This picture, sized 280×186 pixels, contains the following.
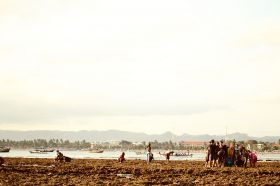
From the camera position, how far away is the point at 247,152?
3388cm

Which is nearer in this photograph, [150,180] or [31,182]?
[31,182]

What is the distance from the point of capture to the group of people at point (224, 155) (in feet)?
104

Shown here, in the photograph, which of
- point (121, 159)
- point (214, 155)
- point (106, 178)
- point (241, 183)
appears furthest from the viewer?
point (121, 159)

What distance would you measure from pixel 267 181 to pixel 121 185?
765 centimetres

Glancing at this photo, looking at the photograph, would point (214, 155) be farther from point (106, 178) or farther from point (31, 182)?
point (31, 182)

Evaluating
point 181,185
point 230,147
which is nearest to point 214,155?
point 230,147

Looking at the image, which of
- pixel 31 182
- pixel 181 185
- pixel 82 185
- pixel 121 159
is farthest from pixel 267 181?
pixel 121 159

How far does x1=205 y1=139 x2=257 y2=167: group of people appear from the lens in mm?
31703

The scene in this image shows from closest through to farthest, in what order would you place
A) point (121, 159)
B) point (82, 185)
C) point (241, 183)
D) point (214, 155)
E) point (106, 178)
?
1. point (82, 185)
2. point (241, 183)
3. point (106, 178)
4. point (214, 155)
5. point (121, 159)

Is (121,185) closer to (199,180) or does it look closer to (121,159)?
(199,180)

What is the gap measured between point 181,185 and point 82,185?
4452 millimetres

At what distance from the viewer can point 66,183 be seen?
65.2ft

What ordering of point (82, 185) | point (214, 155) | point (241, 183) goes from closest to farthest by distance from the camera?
point (82, 185) → point (241, 183) → point (214, 155)

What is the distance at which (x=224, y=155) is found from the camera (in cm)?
3206
